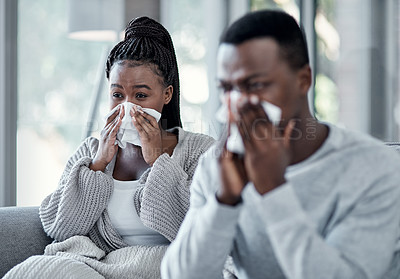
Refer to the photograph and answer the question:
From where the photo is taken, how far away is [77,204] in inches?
72.2

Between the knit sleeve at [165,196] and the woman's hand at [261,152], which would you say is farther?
the knit sleeve at [165,196]

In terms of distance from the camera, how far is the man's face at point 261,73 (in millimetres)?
1136

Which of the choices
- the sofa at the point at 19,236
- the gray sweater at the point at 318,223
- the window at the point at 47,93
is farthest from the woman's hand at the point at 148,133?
the window at the point at 47,93

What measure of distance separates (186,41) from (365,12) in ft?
4.54

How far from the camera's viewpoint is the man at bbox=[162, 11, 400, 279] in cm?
103

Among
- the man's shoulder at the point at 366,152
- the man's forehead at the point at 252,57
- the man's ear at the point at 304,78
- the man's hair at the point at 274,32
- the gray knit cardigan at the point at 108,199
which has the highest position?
the man's hair at the point at 274,32

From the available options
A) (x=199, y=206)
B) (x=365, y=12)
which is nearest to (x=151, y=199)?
(x=199, y=206)

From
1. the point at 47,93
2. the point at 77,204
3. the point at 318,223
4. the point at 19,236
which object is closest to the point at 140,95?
the point at 77,204

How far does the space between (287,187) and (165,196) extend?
0.77 metres

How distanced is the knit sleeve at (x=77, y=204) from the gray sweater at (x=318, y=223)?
64 cm

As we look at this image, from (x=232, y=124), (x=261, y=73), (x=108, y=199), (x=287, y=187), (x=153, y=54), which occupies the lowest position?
(x=108, y=199)

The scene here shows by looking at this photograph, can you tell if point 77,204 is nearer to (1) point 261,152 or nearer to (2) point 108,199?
(2) point 108,199

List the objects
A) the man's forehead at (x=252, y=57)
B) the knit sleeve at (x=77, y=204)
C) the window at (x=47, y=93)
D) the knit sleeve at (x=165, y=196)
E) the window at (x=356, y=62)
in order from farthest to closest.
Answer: the window at (x=47, y=93), the window at (x=356, y=62), the knit sleeve at (x=77, y=204), the knit sleeve at (x=165, y=196), the man's forehead at (x=252, y=57)

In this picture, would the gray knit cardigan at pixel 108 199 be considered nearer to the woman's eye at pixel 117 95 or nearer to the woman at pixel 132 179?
the woman at pixel 132 179
